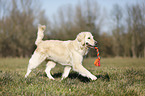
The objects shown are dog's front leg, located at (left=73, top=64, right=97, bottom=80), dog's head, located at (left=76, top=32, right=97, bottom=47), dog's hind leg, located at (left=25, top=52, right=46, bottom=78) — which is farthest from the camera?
dog's hind leg, located at (left=25, top=52, right=46, bottom=78)

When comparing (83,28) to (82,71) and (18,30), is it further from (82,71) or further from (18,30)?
(82,71)

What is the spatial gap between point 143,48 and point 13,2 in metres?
28.4

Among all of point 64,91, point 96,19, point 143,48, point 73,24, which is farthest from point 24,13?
point 64,91

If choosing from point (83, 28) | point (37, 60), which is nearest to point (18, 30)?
point (83, 28)

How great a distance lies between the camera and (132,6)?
33.1 meters

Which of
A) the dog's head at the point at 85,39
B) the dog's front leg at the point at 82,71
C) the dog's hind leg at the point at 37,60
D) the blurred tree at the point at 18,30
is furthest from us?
the blurred tree at the point at 18,30

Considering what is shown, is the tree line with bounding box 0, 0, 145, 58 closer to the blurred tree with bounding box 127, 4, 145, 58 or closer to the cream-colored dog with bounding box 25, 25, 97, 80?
the blurred tree with bounding box 127, 4, 145, 58

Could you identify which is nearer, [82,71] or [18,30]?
[82,71]

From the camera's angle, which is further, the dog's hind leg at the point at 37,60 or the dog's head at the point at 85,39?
the dog's hind leg at the point at 37,60

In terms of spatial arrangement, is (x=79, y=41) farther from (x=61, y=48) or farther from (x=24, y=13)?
(x=24, y=13)

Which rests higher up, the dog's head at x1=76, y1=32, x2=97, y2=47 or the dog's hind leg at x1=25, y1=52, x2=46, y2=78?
the dog's head at x1=76, y1=32, x2=97, y2=47

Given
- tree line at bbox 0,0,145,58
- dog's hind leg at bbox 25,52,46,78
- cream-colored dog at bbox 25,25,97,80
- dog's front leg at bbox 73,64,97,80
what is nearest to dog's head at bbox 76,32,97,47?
cream-colored dog at bbox 25,25,97,80

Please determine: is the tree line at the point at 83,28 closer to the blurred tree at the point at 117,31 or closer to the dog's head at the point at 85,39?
the blurred tree at the point at 117,31

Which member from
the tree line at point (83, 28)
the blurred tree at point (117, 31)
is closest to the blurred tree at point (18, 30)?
the tree line at point (83, 28)
